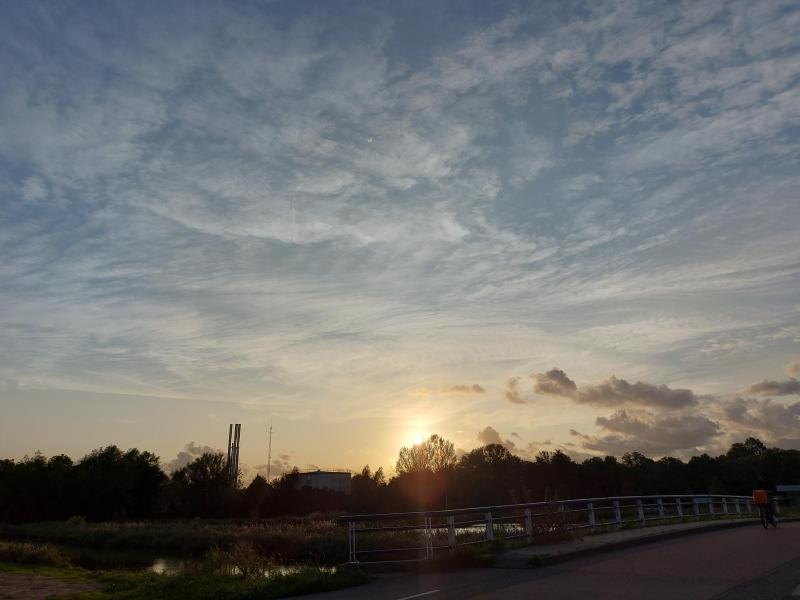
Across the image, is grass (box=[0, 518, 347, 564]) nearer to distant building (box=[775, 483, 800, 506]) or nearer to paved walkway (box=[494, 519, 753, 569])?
paved walkway (box=[494, 519, 753, 569])

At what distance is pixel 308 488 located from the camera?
100562 mm

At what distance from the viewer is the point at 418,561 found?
1496 centimetres

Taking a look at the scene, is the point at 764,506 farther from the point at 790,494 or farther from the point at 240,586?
the point at 790,494

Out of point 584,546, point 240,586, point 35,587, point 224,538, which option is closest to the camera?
point 240,586

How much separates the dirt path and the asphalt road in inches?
435

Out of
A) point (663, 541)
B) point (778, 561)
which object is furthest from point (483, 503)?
point (778, 561)

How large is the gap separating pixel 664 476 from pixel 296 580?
10802 centimetres

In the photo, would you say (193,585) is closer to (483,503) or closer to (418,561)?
(418,561)

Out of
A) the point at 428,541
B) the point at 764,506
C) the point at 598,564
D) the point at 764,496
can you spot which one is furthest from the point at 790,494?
the point at 428,541

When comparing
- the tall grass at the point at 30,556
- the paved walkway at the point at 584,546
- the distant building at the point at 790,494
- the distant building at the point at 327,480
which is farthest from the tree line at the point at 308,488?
the paved walkway at the point at 584,546

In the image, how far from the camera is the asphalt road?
32.9 ft

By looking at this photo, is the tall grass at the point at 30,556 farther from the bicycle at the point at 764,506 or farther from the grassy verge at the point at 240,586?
the bicycle at the point at 764,506

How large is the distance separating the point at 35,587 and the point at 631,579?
62.0 feet

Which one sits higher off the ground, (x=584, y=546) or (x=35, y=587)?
(x=584, y=546)
